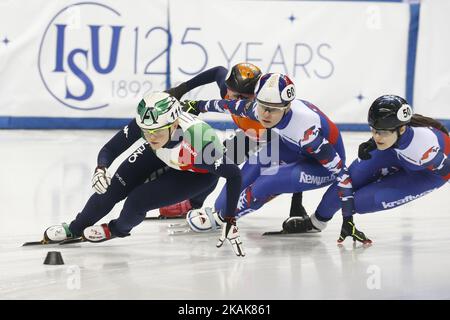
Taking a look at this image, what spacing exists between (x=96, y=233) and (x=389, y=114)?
5.77ft

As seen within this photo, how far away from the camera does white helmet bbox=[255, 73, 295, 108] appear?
17.7ft

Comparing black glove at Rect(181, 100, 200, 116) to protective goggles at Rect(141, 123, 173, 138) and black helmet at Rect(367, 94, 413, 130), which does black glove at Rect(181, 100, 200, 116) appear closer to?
protective goggles at Rect(141, 123, 173, 138)

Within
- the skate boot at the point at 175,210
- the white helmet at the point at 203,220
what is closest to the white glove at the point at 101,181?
the white helmet at the point at 203,220

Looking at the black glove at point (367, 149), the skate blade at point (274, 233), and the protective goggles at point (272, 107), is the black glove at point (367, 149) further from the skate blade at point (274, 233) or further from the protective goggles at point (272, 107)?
the skate blade at point (274, 233)

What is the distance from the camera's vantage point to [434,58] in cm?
1073

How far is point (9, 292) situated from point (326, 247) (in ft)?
6.49

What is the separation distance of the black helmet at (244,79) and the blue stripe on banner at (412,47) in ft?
17.3

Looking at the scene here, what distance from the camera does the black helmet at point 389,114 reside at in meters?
5.20

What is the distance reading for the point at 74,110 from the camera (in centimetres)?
1039

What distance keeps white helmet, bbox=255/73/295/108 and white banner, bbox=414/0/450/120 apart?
5.69 meters

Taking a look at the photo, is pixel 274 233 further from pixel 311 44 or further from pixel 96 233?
pixel 311 44

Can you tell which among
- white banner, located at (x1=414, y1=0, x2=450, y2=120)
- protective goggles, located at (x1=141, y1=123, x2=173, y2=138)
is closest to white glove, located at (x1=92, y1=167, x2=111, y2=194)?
protective goggles, located at (x1=141, y1=123, x2=173, y2=138)

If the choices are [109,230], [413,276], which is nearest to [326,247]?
[413,276]
